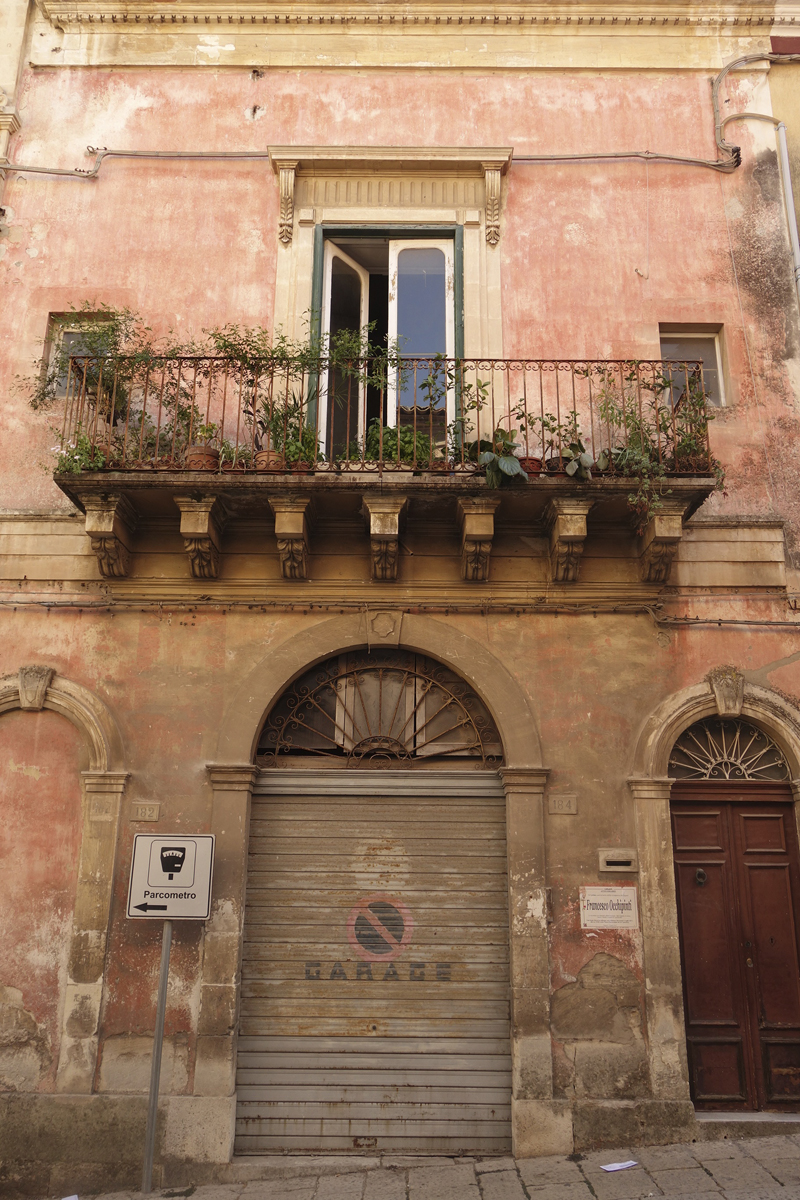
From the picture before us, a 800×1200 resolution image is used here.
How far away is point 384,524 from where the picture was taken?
23.3 feet

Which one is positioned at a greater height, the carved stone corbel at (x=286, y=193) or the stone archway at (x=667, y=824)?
the carved stone corbel at (x=286, y=193)

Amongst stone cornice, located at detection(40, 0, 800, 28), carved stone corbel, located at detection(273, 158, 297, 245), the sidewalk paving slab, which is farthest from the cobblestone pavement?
stone cornice, located at detection(40, 0, 800, 28)

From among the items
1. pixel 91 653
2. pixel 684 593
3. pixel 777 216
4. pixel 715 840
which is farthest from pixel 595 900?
pixel 777 216

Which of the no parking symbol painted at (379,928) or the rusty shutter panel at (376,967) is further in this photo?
the no parking symbol painted at (379,928)

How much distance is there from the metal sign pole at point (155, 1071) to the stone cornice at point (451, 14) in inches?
333

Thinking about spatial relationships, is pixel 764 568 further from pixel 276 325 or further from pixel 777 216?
pixel 276 325

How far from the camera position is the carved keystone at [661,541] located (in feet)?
23.2

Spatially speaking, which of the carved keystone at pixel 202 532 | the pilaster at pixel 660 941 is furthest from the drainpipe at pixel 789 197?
the carved keystone at pixel 202 532

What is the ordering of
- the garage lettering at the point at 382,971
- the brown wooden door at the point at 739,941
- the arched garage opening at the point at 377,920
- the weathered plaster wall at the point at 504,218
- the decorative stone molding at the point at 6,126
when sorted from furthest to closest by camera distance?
the decorative stone molding at the point at 6,126 < the weathered plaster wall at the point at 504,218 < the garage lettering at the point at 382,971 < the brown wooden door at the point at 739,941 < the arched garage opening at the point at 377,920

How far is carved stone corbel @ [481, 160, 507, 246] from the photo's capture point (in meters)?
8.43

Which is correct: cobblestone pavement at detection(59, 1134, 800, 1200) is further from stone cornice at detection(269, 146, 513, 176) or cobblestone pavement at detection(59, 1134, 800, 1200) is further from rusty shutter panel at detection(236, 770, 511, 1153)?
stone cornice at detection(269, 146, 513, 176)

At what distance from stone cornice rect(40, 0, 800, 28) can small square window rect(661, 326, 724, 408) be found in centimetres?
323

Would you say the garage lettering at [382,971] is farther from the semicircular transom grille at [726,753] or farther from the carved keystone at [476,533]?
the carved keystone at [476,533]

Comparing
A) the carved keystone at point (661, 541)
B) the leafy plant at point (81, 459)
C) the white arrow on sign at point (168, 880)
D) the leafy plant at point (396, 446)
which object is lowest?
the white arrow on sign at point (168, 880)
